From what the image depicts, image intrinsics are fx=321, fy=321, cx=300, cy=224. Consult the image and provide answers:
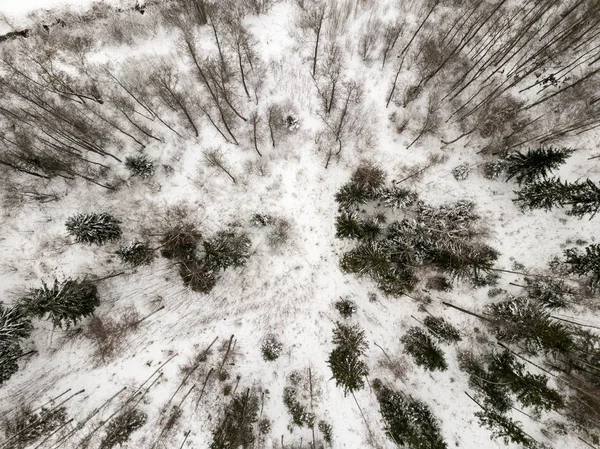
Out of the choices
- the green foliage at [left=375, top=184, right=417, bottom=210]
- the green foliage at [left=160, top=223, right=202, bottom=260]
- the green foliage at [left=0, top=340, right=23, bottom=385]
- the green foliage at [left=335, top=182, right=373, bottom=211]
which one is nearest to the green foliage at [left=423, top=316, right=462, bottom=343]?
the green foliage at [left=375, top=184, right=417, bottom=210]

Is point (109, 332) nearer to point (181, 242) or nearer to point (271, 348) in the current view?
point (181, 242)

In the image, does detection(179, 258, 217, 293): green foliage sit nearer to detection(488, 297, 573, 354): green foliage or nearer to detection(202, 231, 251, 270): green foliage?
detection(202, 231, 251, 270): green foliage

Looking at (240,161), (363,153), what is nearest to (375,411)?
(363,153)

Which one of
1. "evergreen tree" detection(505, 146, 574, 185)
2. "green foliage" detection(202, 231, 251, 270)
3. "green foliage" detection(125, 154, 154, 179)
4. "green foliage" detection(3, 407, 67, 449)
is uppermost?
"green foliage" detection(125, 154, 154, 179)

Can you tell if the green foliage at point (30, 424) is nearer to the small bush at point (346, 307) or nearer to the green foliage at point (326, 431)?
the green foliage at point (326, 431)

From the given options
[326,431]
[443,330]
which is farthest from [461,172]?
[326,431]

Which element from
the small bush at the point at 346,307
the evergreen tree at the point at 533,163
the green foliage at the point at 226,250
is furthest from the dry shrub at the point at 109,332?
the evergreen tree at the point at 533,163
